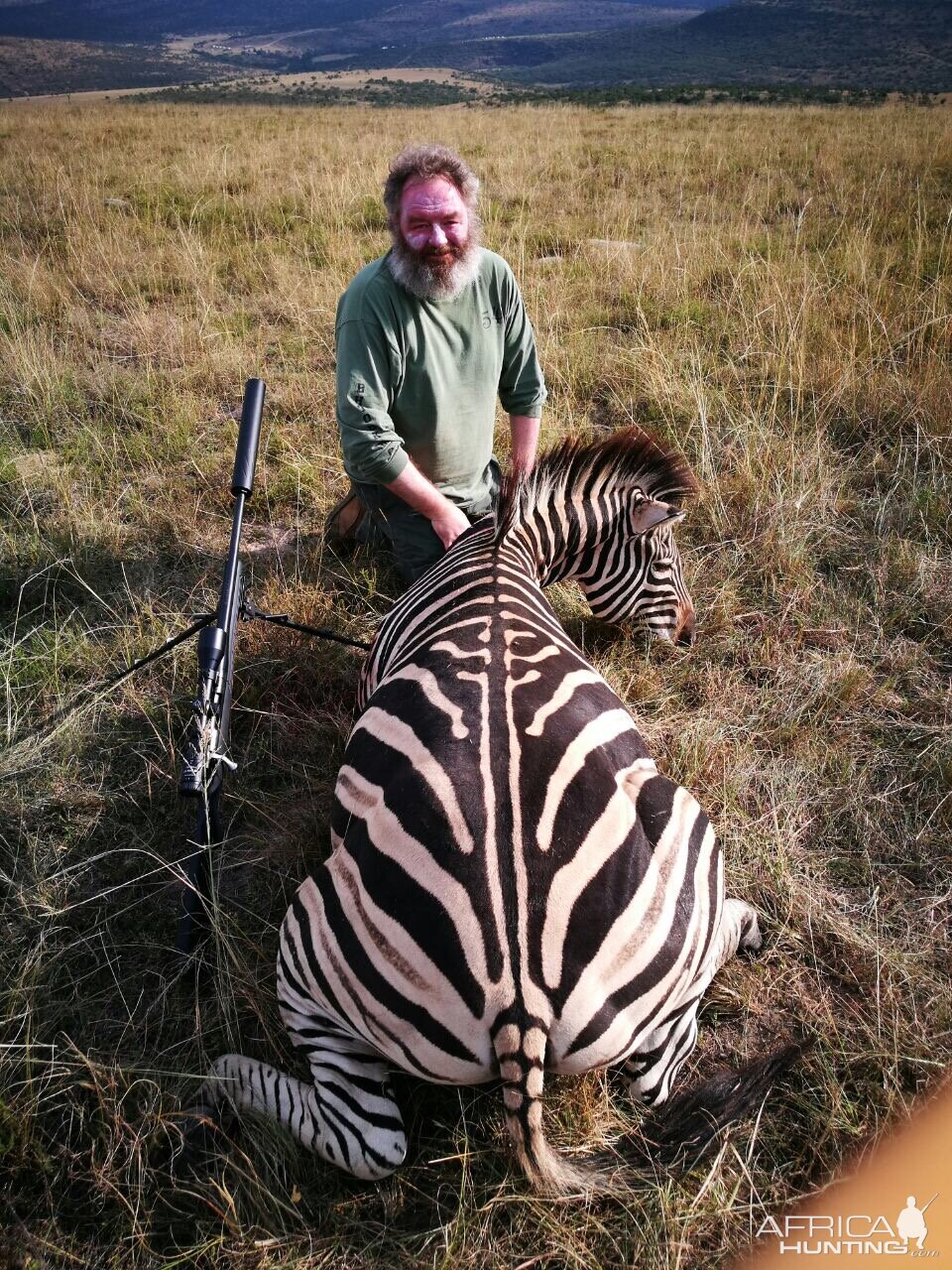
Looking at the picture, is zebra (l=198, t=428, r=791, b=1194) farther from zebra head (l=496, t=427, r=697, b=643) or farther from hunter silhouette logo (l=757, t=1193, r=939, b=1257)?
zebra head (l=496, t=427, r=697, b=643)

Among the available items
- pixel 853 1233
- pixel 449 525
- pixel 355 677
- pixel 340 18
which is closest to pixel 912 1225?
pixel 853 1233

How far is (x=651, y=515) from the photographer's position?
301cm

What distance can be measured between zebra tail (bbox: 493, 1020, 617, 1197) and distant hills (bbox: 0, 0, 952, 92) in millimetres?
35784

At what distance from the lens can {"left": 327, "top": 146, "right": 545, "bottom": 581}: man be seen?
10.4 ft

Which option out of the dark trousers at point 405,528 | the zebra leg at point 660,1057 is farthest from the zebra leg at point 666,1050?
the dark trousers at point 405,528

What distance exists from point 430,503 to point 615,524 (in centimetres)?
84

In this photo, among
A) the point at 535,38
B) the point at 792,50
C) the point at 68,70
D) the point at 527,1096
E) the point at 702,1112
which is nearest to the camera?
the point at 527,1096

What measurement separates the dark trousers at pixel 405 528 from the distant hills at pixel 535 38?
110ft

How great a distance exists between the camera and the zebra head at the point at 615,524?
298 cm

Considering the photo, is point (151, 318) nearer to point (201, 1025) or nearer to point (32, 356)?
point (32, 356)

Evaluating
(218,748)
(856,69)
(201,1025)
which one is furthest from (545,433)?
(856,69)

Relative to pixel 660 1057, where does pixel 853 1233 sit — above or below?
below

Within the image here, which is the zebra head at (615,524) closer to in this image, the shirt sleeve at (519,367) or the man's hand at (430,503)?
the man's hand at (430,503)

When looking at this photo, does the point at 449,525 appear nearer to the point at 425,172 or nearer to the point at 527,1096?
the point at 425,172
